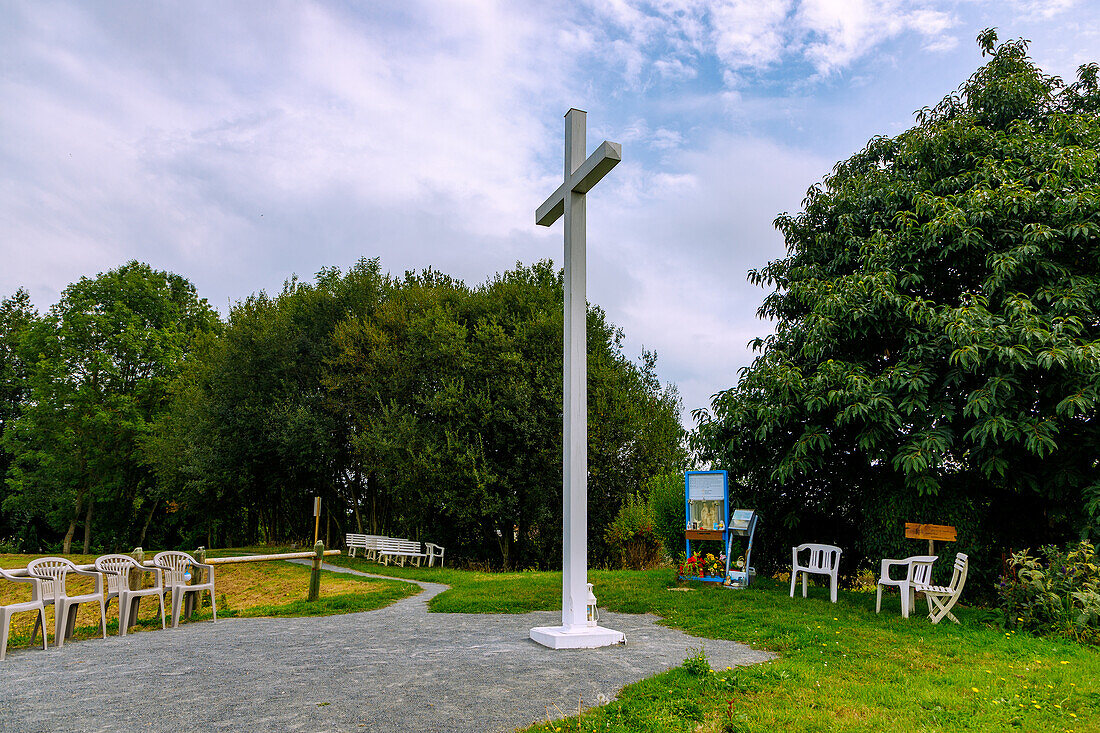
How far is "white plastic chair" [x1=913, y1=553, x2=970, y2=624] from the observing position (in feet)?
27.1

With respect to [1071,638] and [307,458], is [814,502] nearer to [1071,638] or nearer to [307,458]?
[1071,638]

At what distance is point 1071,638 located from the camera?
287 inches

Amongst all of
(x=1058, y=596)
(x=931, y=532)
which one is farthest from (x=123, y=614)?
(x=1058, y=596)

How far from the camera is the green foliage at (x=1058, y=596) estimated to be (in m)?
7.36

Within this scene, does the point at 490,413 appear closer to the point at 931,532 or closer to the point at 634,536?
the point at 634,536

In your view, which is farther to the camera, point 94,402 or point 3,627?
point 94,402

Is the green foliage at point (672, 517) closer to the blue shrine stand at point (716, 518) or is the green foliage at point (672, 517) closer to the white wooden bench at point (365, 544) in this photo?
the blue shrine stand at point (716, 518)

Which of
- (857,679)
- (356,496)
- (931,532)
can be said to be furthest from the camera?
(356,496)

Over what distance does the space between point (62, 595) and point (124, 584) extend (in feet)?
3.10

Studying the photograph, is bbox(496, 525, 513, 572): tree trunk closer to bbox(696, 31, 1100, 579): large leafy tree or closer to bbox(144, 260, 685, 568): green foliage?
bbox(144, 260, 685, 568): green foliage

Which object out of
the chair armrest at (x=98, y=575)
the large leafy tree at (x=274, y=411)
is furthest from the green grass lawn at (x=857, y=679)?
the large leafy tree at (x=274, y=411)

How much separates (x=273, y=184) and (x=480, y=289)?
8750 mm

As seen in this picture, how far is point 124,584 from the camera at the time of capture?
8070mm

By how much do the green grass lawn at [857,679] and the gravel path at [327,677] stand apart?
47cm
